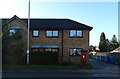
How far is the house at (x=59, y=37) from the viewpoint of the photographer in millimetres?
26047

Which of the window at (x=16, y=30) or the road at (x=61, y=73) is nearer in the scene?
the road at (x=61, y=73)

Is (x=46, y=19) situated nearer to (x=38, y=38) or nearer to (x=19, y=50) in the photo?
(x=38, y=38)

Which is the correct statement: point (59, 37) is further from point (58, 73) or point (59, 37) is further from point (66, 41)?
point (58, 73)

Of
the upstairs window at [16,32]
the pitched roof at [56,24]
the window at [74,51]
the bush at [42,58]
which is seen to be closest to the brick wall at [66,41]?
the window at [74,51]

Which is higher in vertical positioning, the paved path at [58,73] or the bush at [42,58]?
the bush at [42,58]

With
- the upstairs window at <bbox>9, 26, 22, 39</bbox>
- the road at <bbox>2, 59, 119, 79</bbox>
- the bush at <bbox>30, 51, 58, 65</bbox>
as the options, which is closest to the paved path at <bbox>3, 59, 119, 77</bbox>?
the road at <bbox>2, 59, 119, 79</bbox>

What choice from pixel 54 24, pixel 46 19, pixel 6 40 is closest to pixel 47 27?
pixel 54 24

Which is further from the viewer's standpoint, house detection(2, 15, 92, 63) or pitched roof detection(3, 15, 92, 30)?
pitched roof detection(3, 15, 92, 30)

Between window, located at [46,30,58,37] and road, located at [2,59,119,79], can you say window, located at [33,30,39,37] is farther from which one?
road, located at [2,59,119,79]

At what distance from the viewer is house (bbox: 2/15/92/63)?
26.0m

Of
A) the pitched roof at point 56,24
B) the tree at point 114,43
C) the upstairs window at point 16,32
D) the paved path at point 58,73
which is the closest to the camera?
the paved path at point 58,73

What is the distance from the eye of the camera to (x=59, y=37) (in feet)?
86.7

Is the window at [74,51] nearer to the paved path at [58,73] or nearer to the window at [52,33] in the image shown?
the window at [52,33]

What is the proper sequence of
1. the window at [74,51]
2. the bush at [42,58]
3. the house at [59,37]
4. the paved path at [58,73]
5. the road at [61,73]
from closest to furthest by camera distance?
the road at [61,73], the paved path at [58,73], the bush at [42,58], the window at [74,51], the house at [59,37]
